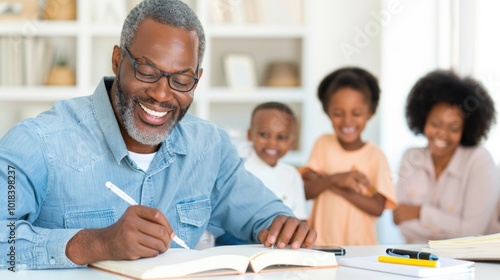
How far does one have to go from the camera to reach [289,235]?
67.6 inches

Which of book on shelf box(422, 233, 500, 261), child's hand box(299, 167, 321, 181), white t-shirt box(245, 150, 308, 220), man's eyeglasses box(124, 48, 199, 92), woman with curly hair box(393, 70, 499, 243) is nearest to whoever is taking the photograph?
book on shelf box(422, 233, 500, 261)

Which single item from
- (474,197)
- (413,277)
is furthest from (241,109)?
(413,277)

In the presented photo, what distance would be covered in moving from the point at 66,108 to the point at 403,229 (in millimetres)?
1845

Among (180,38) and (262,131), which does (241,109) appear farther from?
(180,38)

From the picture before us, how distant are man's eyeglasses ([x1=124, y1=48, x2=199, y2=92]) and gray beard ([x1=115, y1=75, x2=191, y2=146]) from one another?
6 cm

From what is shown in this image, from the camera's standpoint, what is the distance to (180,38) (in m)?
1.83

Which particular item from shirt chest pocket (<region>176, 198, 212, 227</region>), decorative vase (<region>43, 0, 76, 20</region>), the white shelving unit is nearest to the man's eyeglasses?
shirt chest pocket (<region>176, 198, 212, 227</region>)

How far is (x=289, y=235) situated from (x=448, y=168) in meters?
1.73

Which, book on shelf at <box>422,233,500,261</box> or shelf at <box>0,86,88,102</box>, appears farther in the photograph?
shelf at <box>0,86,88,102</box>

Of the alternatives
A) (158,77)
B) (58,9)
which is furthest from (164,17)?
(58,9)

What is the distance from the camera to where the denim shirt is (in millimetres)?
1580

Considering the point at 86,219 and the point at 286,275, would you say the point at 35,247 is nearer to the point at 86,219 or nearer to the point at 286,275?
the point at 86,219

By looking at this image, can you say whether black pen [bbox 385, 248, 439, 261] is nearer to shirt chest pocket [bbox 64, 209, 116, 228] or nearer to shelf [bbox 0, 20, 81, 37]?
shirt chest pocket [bbox 64, 209, 116, 228]

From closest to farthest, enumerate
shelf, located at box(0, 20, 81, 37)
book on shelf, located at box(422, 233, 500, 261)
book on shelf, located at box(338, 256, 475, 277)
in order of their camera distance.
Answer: book on shelf, located at box(338, 256, 475, 277), book on shelf, located at box(422, 233, 500, 261), shelf, located at box(0, 20, 81, 37)
